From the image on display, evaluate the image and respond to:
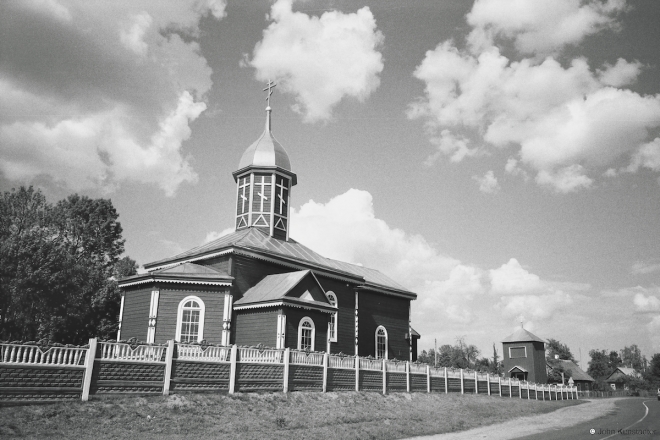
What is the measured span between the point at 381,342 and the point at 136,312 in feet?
53.2

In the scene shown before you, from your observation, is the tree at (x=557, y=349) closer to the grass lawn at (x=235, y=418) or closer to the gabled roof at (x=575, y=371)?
the gabled roof at (x=575, y=371)

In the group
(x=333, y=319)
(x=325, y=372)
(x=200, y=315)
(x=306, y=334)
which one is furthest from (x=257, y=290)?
(x=333, y=319)

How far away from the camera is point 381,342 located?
115 feet

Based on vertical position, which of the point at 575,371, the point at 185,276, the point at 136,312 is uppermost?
the point at 185,276

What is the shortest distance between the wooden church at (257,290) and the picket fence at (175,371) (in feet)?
8.29

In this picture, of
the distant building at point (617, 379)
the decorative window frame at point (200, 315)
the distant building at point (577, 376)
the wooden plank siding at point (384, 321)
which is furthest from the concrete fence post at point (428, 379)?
the distant building at point (617, 379)

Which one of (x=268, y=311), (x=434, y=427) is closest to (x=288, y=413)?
(x=434, y=427)

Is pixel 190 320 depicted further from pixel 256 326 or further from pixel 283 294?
pixel 283 294

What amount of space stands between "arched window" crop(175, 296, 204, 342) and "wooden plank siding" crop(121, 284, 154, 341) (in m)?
1.54

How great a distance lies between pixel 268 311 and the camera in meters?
24.0

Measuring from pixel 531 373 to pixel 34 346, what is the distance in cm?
5528

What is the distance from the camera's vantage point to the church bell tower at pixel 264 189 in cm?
3209

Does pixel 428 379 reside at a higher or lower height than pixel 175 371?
lower

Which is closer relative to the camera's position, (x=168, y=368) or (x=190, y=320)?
(x=168, y=368)
